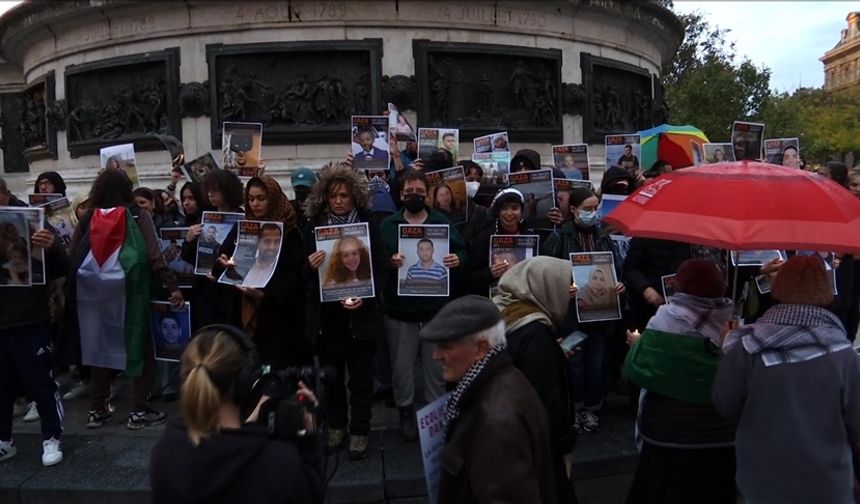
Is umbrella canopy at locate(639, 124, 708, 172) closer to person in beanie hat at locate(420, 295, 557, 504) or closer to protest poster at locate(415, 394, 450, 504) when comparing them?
protest poster at locate(415, 394, 450, 504)

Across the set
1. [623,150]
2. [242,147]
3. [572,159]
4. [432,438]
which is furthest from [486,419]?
[623,150]

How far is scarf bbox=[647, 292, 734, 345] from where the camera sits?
3.48 m

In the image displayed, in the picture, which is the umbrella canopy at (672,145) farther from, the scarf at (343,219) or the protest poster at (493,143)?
the scarf at (343,219)

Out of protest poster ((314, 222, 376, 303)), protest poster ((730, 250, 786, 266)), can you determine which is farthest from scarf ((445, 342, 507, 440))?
protest poster ((730, 250, 786, 266))

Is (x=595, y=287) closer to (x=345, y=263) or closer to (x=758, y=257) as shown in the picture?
(x=758, y=257)

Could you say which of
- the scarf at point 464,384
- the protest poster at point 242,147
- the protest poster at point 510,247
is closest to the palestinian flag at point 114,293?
the protest poster at point 242,147

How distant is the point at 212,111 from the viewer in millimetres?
10133

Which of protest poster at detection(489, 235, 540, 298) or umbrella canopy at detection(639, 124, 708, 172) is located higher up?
umbrella canopy at detection(639, 124, 708, 172)

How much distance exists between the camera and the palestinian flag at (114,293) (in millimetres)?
5367

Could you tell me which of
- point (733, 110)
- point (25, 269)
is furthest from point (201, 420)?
point (733, 110)

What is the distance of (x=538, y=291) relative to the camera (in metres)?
3.35

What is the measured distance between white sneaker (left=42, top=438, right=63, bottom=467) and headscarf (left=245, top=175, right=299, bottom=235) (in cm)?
212

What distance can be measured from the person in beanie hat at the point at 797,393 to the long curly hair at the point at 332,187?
9.19ft

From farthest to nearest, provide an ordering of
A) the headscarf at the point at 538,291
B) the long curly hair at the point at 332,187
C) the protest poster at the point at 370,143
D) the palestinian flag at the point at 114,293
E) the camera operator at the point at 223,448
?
the protest poster at the point at 370,143
the palestinian flag at the point at 114,293
the long curly hair at the point at 332,187
the headscarf at the point at 538,291
the camera operator at the point at 223,448
